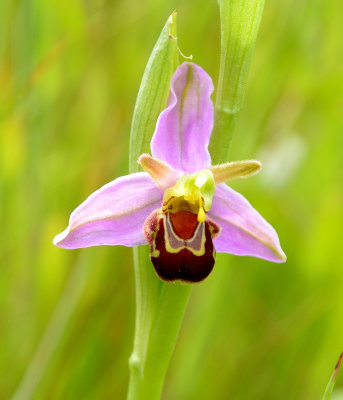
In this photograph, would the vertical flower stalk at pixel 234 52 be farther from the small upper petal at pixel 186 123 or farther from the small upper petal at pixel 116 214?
the small upper petal at pixel 116 214

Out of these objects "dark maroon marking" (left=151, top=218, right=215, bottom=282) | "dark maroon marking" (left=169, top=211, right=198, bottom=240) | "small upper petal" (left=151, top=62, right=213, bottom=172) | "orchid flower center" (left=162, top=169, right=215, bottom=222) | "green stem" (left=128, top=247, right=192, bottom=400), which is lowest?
"green stem" (left=128, top=247, right=192, bottom=400)

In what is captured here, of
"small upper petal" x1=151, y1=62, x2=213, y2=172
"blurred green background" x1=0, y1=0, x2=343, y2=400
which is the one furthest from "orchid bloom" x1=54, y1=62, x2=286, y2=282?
"blurred green background" x1=0, y1=0, x2=343, y2=400

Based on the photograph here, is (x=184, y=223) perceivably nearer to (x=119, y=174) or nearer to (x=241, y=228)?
(x=241, y=228)

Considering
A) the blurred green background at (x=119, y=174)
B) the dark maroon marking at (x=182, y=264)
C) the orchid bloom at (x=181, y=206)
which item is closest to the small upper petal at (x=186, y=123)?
the orchid bloom at (x=181, y=206)

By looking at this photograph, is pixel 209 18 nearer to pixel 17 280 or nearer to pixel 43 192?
pixel 43 192

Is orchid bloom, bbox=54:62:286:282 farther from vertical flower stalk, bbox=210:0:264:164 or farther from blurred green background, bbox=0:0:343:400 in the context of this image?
blurred green background, bbox=0:0:343:400

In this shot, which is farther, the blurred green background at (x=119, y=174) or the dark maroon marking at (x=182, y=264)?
the blurred green background at (x=119, y=174)

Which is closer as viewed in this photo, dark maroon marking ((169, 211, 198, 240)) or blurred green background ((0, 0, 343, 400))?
dark maroon marking ((169, 211, 198, 240))
